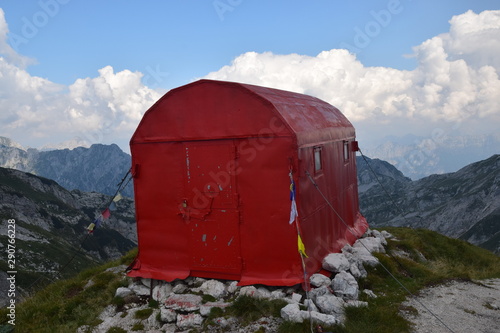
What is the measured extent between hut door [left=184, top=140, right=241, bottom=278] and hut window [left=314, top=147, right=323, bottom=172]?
2538 millimetres

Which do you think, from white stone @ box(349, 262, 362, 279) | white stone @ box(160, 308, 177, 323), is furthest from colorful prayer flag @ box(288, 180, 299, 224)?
white stone @ box(160, 308, 177, 323)

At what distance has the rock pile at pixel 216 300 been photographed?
849 cm

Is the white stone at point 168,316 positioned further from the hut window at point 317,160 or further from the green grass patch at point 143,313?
the hut window at point 317,160

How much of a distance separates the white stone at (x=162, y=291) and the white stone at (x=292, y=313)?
376cm

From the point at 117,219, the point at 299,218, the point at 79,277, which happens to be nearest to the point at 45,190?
the point at 117,219

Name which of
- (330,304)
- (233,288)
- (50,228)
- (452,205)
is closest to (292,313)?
(330,304)

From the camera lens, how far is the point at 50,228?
285 ft

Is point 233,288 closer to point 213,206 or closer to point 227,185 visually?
point 213,206

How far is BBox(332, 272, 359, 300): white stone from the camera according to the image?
9.41 metres

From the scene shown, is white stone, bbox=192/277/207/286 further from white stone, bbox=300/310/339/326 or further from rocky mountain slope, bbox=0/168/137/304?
rocky mountain slope, bbox=0/168/137/304

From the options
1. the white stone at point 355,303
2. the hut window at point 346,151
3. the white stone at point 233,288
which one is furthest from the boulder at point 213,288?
the hut window at point 346,151

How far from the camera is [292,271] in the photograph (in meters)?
9.78

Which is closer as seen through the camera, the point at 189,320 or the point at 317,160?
the point at 189,320

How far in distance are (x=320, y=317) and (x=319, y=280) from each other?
68.6 inches
